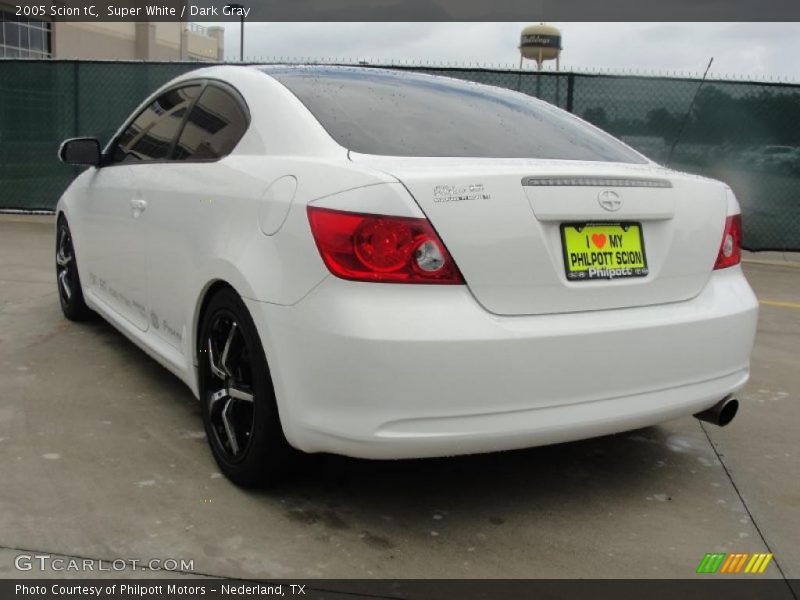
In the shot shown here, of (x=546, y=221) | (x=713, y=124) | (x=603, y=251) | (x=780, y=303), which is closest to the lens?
(x=546, y=221)

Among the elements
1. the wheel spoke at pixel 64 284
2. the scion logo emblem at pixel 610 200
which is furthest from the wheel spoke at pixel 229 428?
the wheel spoke at pixel 64 284

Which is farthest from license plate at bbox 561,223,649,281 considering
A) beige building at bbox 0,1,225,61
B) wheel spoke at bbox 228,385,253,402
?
beige building at bbox 0,1,225,61

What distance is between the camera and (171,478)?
3146 millimetres

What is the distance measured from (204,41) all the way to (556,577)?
6544 centimetres

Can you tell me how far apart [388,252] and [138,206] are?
6.16 ft

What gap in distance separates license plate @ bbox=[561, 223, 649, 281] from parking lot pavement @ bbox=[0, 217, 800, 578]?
0.86 metres

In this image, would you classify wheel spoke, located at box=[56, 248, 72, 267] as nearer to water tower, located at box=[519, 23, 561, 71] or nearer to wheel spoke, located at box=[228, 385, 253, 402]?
wheel spoke, located at box=[228, 385, 253, 402]

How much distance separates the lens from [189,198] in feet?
11.3
